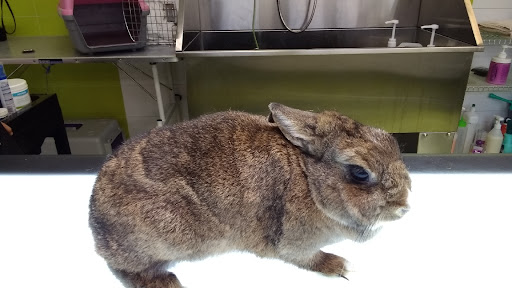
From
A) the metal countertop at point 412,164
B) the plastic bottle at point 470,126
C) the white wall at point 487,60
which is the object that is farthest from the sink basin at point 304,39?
the metal countertop at point 412,164

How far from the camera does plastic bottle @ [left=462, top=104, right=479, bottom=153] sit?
2529 mm

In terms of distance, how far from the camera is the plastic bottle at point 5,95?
1767 mm

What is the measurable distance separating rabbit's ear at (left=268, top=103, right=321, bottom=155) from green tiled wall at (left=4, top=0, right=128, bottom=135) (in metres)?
2.32

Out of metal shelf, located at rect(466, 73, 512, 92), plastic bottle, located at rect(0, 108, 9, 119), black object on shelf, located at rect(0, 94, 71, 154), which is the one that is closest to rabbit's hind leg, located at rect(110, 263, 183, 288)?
black object on shelf, located at rect(0, 94, 71, 154)

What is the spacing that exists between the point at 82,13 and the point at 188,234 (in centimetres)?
197

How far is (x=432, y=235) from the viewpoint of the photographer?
83 cm

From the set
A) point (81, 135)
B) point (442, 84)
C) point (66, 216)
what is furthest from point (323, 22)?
point (66, 216)

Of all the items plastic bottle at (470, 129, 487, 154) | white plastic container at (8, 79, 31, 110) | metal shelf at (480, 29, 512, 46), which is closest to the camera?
white plastic container at (8, 79, 31, 110)

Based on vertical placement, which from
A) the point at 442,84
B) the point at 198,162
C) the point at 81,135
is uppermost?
the point at 198,162

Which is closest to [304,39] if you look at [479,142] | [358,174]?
[479,142]

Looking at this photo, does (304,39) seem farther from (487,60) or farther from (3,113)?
(3,113)

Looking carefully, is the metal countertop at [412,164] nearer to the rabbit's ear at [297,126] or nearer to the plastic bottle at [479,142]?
the rabbit's ear at [297,126]

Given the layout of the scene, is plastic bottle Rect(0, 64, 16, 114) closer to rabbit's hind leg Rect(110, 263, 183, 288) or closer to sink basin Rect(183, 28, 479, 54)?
sink basin Rect(183, 28, 479, 54)

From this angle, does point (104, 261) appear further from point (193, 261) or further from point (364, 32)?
point (364, 32)
